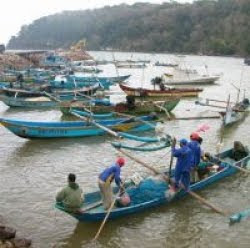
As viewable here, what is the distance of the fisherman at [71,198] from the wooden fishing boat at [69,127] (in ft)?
33.5

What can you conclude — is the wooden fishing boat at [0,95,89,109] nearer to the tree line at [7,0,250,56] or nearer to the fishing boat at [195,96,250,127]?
the fishing boat at [195,96,250,127]

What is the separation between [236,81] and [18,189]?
47764mm

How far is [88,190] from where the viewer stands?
60.8 feet

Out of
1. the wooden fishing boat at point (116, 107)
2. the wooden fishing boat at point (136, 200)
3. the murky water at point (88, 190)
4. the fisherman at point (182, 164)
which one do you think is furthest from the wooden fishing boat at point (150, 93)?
the fisherman at point (182, 164)

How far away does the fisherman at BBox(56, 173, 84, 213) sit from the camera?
13.9 meters

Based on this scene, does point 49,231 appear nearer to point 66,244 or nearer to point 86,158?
point 66,244

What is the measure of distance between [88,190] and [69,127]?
26.1 ft

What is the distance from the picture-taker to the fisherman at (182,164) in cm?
1616

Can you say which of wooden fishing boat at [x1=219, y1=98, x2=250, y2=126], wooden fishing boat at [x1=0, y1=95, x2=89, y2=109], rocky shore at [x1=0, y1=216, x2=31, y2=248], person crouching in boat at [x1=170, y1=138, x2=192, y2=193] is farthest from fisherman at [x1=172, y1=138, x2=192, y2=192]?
wooden fishing boat at [x1=0, y1=95, x2=89, y2=109]

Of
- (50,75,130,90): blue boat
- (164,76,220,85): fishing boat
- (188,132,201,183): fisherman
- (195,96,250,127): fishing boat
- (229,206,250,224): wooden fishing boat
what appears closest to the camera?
(229,206,250,224): wooden fishing boat

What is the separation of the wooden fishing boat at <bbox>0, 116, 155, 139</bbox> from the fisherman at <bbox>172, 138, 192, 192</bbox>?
968 cm

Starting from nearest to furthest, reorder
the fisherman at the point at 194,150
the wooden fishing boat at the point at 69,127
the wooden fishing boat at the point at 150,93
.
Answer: the fisherman at the point at 194,150 < the wooden fishing boat at the point at 69,127 < the wooden fishing boat at the point at 150,93

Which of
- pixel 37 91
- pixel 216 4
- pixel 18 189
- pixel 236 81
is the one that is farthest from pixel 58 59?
pixel 216 4

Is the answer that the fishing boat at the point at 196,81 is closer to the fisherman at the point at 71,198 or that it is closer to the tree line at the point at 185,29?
the fisherman at the point at 71,198
